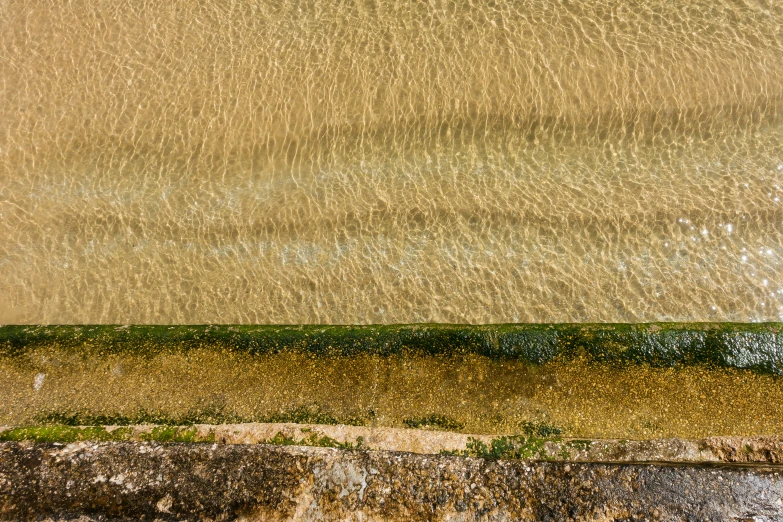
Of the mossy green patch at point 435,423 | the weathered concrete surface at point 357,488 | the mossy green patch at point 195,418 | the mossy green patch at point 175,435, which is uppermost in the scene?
the weathered concrete surface at point 357,488

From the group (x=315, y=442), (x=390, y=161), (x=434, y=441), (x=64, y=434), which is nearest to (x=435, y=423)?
(x=434, y=441)

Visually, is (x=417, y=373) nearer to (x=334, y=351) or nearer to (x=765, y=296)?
(x=334, y=351)

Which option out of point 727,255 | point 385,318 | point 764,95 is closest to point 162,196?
point 385,318

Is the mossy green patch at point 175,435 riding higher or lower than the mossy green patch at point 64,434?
higher

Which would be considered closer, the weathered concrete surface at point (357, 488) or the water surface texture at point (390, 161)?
the weathered concrete surface at point (357, 488)

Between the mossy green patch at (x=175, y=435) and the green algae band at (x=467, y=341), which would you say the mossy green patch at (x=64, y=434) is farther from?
the green algae band at (x=467, y=341)

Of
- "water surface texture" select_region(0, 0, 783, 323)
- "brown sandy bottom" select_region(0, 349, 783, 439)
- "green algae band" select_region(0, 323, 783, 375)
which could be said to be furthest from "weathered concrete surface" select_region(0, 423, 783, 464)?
"water surface texture" select_region(0, 0, 783, 323)

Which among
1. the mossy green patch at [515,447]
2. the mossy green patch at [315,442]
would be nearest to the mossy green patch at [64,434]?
the mossy green patch at [315,442]
